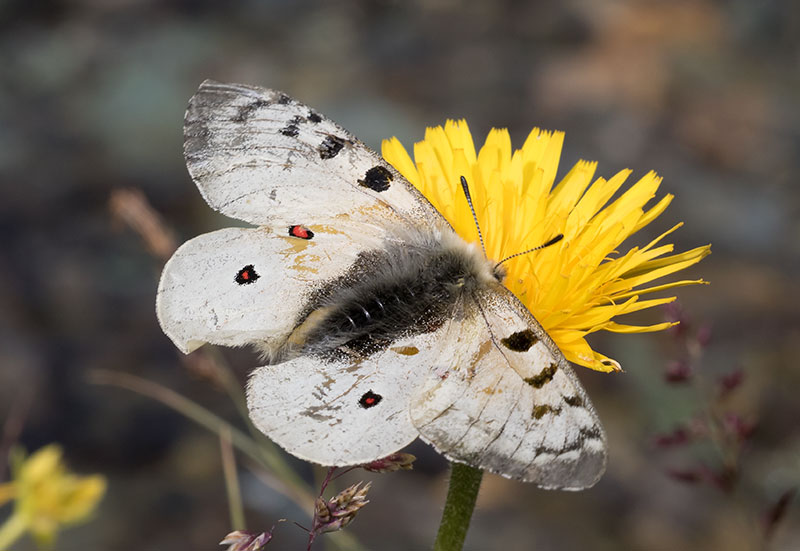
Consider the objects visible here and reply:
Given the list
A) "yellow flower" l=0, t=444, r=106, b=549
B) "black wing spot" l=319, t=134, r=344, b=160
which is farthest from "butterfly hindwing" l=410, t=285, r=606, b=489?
"yellow flower" l=0, t=444, r=106, b=549

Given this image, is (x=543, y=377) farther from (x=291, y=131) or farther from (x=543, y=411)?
(x=291, y=131)

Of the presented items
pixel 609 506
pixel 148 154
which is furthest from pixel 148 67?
pixel 609 506

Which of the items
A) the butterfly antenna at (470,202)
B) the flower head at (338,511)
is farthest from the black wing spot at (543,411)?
the butterfly antenna at (470,202)

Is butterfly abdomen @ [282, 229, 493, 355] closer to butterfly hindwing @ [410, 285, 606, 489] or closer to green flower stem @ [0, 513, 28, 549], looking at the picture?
butterfly hindwing @ [410, 285, 606, 489]

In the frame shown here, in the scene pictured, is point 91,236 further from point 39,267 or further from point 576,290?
point 576,290

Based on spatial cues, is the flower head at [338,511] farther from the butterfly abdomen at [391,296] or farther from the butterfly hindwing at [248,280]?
the butterfly hindwing at [248,280]

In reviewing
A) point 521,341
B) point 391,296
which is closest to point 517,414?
point 521,341
